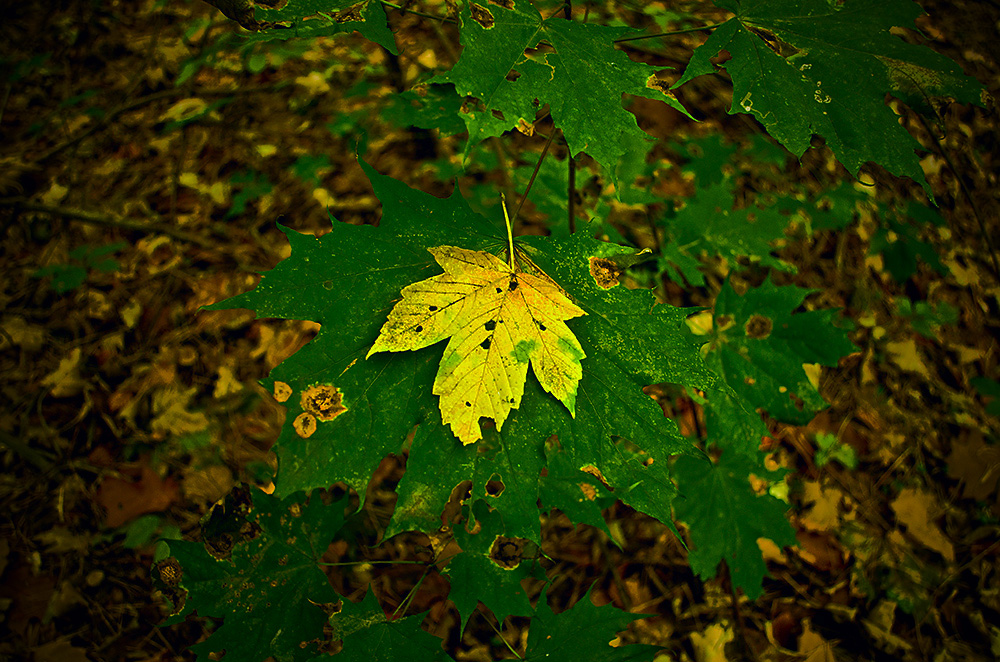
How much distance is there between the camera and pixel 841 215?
7.32 feet

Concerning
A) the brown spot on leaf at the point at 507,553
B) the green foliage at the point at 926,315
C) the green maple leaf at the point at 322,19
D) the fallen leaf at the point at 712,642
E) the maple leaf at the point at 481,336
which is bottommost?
the fallen leaf at the point at 712,642

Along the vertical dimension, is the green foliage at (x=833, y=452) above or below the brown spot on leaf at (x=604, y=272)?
below

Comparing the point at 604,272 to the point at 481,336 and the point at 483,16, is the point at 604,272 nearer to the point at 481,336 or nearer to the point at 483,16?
the point at 481,336

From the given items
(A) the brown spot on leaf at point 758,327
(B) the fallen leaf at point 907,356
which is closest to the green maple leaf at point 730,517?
(A) the brown spot on leaf at point 758,327

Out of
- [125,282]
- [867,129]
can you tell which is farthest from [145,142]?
[867,129]

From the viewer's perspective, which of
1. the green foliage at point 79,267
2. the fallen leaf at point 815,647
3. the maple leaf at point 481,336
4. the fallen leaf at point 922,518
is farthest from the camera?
the green foliage at point 79,267

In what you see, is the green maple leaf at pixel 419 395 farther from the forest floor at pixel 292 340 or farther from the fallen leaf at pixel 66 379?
the fallen leaf at pixel 66 379

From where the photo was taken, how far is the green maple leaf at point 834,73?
0.89 meters

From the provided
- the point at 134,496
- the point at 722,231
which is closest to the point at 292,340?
the point at 134,496

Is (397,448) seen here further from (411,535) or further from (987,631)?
(987,631)

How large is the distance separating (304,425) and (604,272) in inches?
25.5

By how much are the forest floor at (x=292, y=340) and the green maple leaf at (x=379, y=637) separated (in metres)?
0.77

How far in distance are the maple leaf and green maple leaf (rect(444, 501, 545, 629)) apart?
1.56ft

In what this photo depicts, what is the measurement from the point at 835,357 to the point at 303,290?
138cm
